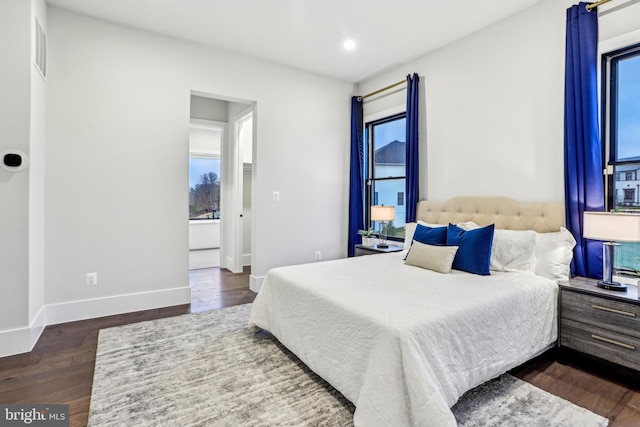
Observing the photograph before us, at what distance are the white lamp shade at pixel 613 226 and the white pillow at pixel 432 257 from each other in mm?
887

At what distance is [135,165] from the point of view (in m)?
3.45

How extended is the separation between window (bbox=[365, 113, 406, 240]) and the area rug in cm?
256

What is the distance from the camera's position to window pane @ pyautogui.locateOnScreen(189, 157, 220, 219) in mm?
7684

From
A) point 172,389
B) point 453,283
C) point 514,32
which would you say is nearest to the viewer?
point 172,389

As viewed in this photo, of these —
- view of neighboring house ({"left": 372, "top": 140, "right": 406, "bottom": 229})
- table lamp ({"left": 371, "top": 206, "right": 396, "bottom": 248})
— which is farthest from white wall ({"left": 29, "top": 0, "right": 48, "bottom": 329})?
view of neighboring house ({"left": 372, "top": 140, "right": 406, "bottom": 229})

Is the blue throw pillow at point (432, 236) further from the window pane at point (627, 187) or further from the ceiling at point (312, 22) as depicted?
the ceiling at point (312, 22)

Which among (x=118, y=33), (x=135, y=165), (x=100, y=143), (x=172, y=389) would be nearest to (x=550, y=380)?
(x=172, y=389)

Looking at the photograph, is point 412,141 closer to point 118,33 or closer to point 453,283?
point 453,283

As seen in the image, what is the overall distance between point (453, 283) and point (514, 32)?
2.49 m

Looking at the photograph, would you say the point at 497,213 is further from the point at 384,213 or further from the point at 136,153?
the point at 136,153

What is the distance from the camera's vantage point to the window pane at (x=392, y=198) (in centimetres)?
446

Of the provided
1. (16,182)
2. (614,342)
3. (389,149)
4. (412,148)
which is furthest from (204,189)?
(614,342)

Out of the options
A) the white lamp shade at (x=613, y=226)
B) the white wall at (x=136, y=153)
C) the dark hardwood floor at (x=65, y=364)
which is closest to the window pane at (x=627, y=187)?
the white lamp shade at (x=613, y=226)

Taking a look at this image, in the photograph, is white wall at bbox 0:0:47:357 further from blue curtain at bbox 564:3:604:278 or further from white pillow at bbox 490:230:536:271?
blue curtain at bbox 564:3:604:278
